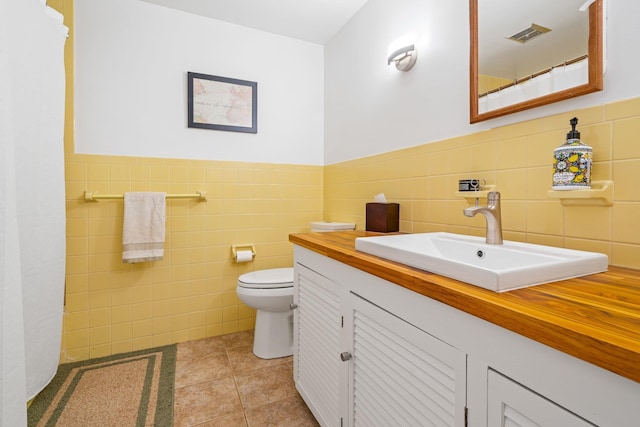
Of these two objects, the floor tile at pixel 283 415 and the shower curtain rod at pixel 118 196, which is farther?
the shower curtain rod at pixel 118 196

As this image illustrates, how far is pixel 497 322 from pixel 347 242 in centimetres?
79

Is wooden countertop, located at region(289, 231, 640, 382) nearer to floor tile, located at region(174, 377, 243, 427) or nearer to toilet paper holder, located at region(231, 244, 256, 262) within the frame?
floor tile, located at region(174, 377, 243, 427)

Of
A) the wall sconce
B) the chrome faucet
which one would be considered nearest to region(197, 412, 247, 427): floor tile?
the chrome faucet

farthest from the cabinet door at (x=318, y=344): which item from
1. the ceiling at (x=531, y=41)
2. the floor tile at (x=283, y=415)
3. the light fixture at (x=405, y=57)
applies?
the light fixture at (x=405, y=57)

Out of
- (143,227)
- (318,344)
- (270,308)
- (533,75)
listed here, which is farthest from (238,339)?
(533,75)

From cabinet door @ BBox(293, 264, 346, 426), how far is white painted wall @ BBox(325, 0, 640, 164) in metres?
0.87

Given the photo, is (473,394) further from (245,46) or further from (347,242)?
(245,46)

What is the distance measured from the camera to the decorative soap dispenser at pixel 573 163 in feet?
2.71

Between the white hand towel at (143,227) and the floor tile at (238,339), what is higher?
the white hand towel at (143,227)

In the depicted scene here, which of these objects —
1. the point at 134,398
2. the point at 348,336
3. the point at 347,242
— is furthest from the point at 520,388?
the point at 134,398

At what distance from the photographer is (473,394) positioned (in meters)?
0.57

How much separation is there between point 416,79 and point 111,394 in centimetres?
220

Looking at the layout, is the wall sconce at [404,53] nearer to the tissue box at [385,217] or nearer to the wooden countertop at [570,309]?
the tissue box at [385,217]

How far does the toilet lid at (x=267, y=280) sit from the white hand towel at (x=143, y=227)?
1.86 ft
